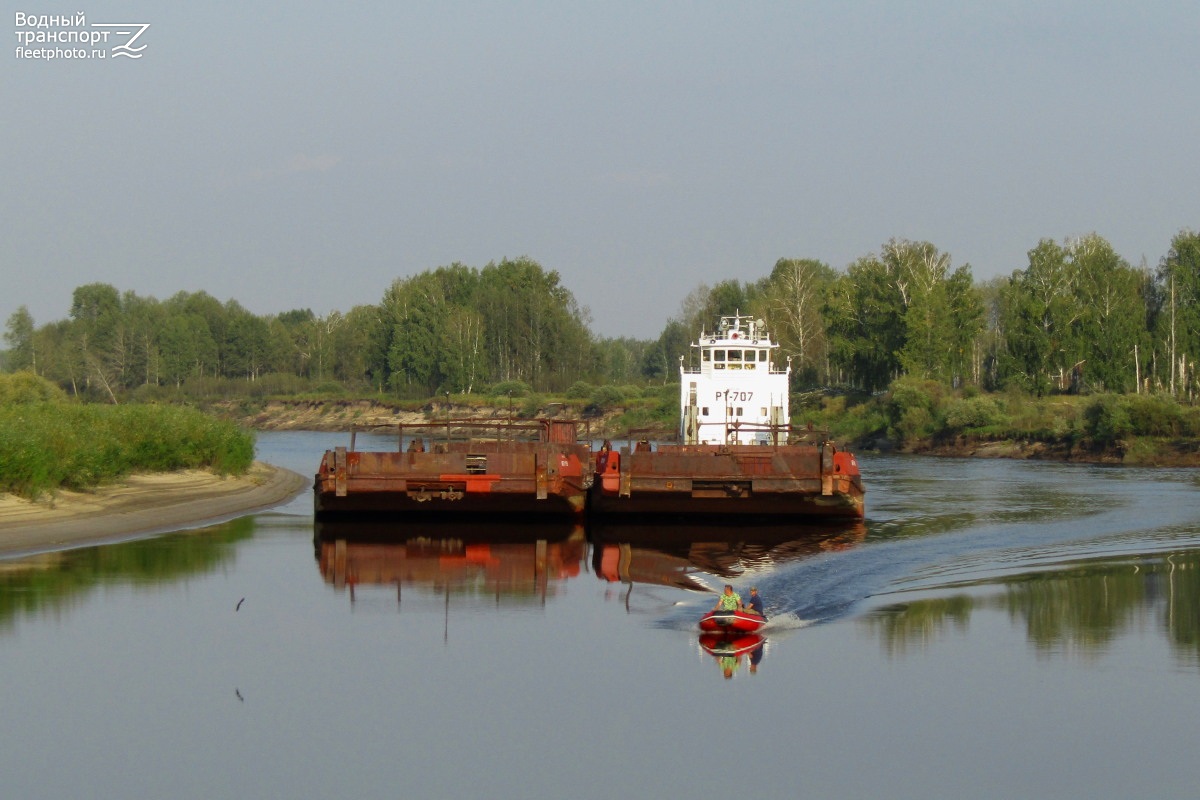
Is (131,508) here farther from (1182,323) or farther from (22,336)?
(22,336)

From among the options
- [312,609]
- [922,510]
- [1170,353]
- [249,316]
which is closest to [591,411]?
[1170,353]

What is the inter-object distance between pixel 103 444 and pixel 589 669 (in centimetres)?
2279

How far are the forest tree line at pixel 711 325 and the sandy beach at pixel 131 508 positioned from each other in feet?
162

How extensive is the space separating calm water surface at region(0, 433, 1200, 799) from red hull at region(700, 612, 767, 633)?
1.17ft

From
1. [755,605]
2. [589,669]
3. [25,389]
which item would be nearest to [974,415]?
[25,389]

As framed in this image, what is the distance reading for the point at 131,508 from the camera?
35375 millimetres

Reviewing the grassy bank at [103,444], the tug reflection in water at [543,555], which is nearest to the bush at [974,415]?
the grassy bank at [103,444]

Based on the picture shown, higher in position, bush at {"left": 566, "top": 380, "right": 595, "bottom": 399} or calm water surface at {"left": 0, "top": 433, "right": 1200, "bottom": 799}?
bush at {"left": 566, "top": 380, "right": 595, "bottom": 399}

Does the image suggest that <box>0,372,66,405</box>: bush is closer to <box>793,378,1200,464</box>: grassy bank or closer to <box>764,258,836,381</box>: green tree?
<box>793,378,1200,464</box>: grassy bank

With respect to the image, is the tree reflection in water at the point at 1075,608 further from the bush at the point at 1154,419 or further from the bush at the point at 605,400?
the bush at the point at 605,400

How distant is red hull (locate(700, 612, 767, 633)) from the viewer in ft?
66.3

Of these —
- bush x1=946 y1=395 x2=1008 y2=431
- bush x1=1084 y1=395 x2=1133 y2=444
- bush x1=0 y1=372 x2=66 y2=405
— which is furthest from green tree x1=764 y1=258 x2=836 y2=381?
bush x1=0 y1=372 x2=66 y2=405

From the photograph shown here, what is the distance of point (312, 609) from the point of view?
914 inches

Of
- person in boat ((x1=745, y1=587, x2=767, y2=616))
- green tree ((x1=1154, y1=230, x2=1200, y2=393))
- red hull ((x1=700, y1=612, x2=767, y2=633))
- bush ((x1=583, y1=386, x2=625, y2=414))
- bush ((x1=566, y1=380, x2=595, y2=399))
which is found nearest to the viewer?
red hull ((x1=700, y1=612, x2=767, y2=633))
